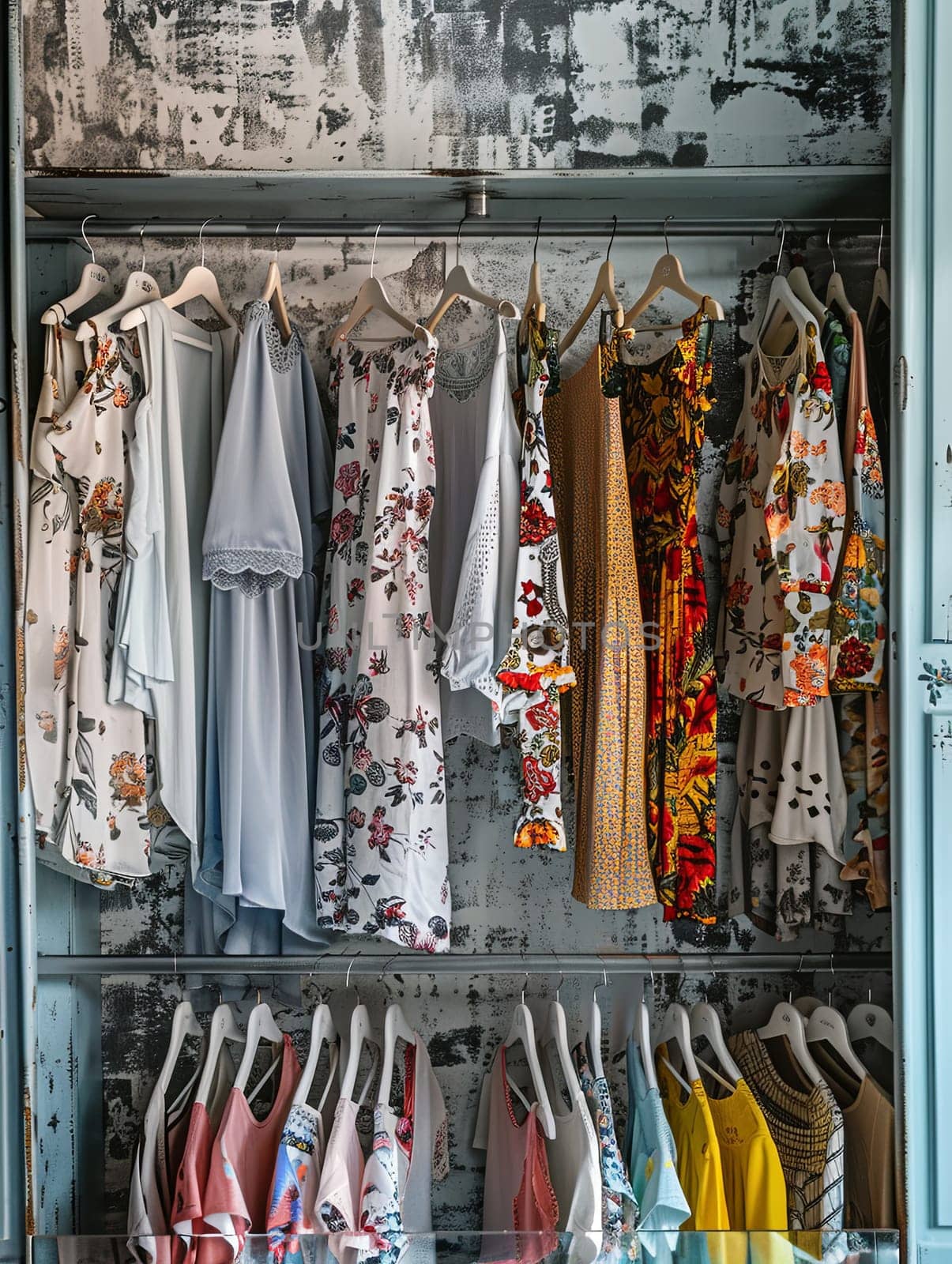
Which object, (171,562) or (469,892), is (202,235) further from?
(469,892)

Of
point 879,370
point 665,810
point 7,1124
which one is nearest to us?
point 7,1124

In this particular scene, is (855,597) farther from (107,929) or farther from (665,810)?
(107,929)

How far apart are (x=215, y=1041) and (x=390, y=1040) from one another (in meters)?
0.33

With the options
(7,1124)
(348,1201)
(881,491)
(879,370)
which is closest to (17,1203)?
(7,1124)

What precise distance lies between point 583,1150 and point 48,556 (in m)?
1.30

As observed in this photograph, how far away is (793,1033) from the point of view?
6.03 ft

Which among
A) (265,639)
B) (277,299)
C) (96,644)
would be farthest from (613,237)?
(96,644)

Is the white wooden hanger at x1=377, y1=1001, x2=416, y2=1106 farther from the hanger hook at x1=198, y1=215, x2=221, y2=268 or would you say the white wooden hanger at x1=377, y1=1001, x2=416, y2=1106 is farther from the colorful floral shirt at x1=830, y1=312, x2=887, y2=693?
the hanger hook at x1=198, y1=215, x2=221, y2=268

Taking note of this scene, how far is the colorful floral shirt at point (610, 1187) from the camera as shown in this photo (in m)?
1.53

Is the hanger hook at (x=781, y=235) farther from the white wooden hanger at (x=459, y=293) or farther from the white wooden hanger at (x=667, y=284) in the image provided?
the white wooden hanger at (x=459, y=293)

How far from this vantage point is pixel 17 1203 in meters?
1.55

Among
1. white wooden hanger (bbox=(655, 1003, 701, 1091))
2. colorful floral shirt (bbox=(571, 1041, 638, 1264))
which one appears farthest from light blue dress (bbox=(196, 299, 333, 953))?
white wooden hanger (bbox=(655, 1003, 701, 1091))

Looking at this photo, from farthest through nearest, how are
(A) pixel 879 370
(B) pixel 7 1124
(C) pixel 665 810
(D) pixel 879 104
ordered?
1. (D) pixel 879 104
2. (A) pixel 879 370
3. (C) pixel 665 810
4. (B) pixel 7 1124

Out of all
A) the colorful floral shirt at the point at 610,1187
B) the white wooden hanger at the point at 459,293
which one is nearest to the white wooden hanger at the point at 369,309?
the white wooden hanger at the point at 459,293
